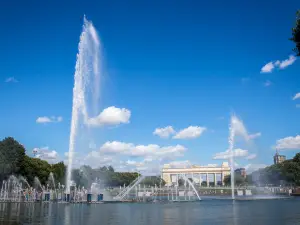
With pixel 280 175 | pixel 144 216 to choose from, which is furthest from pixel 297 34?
pixel 280 175

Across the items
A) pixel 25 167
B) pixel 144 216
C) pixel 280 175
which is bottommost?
pixel 144 216

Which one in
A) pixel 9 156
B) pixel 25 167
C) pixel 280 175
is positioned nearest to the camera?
pixel 9 156

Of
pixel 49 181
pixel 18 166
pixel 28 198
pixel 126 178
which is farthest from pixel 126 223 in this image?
pixel 126 178

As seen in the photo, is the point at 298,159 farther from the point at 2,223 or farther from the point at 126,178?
the point at 2,223

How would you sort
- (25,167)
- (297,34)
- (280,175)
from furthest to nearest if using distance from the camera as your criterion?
1. (280,175)
2. (25,167)
3. (297,34)

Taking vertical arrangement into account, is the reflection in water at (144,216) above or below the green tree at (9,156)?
below

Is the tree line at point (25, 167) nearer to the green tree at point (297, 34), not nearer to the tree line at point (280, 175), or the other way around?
the green tree at point (297, 34)

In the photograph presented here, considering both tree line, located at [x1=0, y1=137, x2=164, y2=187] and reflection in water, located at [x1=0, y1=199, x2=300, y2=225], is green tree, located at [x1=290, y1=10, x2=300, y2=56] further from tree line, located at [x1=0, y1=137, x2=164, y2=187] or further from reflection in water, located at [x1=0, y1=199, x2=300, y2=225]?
tree line, located at [x1=0, y1=137, x2=164, y2=187]

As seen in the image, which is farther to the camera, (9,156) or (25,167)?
(25,167)

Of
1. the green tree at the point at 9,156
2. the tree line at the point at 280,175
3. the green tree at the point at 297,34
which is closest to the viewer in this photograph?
the green tree at the point at 297,34

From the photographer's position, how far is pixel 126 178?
163375 mm

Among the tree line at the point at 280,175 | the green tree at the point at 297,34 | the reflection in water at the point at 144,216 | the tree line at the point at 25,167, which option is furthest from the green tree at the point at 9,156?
the tree line at the point at 280,175

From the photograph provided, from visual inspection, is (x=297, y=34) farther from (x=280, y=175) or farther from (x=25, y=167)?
(x=280, y=175)

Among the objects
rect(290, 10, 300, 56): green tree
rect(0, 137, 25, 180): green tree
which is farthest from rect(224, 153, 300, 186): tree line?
rect(290, 10, 300, 56): green tree
